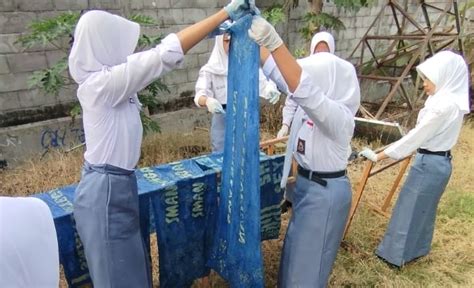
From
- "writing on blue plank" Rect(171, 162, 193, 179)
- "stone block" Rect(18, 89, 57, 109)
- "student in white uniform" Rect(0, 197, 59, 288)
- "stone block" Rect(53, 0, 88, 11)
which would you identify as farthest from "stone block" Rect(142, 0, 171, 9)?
"student in white uniform" Rect(0, 197, 59, 288)

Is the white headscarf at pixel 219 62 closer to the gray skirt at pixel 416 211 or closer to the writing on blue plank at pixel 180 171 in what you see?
the writing on blue plank at pixel 180 171

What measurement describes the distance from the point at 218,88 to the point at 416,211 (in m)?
1.98

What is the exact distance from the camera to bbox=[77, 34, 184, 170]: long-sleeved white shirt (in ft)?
5.60

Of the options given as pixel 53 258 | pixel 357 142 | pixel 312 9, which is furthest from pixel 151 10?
pixel 53 258

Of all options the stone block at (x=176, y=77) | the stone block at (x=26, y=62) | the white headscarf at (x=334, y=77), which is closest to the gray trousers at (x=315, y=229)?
the white headscarf at (x=334, y=77)

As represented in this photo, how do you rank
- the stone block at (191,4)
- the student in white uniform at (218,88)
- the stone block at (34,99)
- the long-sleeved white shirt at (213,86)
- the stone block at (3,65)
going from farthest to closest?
the stone block at (191,4), the stone block at (34,99), the stone block at (3,65), the long-sleeved white shirt at (213,86), the student in white uniform at (218,88)

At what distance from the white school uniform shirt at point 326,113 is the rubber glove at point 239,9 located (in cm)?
29

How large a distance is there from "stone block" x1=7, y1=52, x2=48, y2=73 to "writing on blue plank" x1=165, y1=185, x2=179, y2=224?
3.14 m

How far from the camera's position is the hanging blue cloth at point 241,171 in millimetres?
1893

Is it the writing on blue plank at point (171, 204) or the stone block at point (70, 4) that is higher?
the stone block at point (70, 4)

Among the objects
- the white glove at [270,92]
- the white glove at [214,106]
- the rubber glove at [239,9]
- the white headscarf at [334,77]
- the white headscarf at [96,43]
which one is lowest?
the white glove at [214,106]

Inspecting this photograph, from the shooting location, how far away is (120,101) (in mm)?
1779

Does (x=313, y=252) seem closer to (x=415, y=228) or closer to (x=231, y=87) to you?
(x=231, y=87)

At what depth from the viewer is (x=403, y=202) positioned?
317cm
